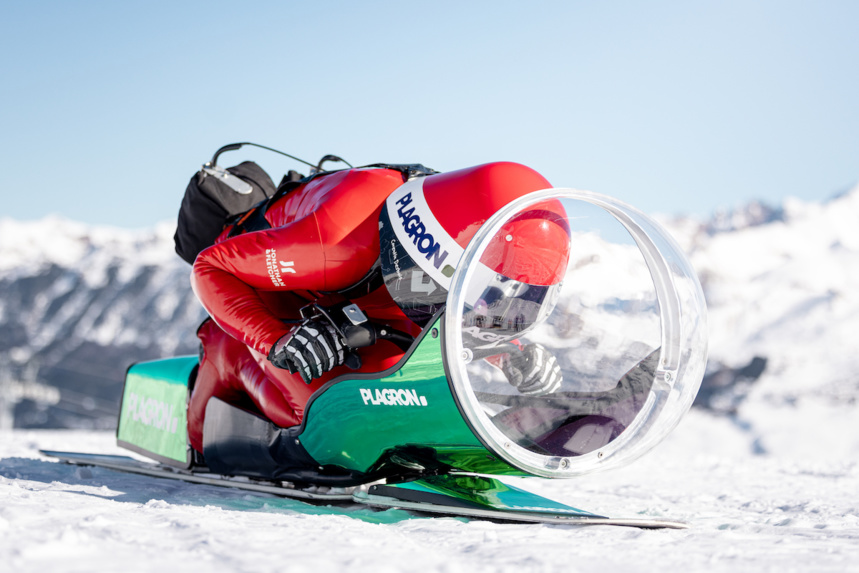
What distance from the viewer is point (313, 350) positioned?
1.92m

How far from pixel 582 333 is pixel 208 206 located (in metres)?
1.80

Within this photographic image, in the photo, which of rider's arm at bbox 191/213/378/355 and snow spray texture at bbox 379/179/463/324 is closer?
snow spray texture at bbox 379/179/463/324

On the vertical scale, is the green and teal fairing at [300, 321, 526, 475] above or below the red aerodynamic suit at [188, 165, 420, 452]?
below

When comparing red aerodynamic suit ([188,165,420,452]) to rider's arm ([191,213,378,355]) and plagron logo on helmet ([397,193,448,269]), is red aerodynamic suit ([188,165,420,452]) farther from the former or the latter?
plagron logo on helmet ([397,193,448,269])

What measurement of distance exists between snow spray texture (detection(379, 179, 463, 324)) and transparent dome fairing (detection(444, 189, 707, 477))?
0.66 feet

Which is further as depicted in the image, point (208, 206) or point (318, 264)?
point (208, 206)

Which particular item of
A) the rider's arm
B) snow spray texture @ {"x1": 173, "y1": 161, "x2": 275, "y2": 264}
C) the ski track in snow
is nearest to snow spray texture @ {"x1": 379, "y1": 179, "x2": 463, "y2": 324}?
the rider's arm

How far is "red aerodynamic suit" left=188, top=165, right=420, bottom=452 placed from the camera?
2.02 metres

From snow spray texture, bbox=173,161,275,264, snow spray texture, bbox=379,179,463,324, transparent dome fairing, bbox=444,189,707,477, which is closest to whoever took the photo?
transparent dome fairing, bbox=444,189,707,477

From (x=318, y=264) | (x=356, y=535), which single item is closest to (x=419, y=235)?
(x=318, y=264)

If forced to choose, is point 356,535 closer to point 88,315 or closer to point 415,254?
point 415,254

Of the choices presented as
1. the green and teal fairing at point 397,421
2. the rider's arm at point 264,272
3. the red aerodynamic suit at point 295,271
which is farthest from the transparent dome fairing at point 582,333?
the rider's arm at point 264,272

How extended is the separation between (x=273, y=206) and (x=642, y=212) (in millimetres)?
1369

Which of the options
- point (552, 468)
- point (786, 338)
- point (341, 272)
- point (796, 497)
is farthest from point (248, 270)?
point (786, 338)
